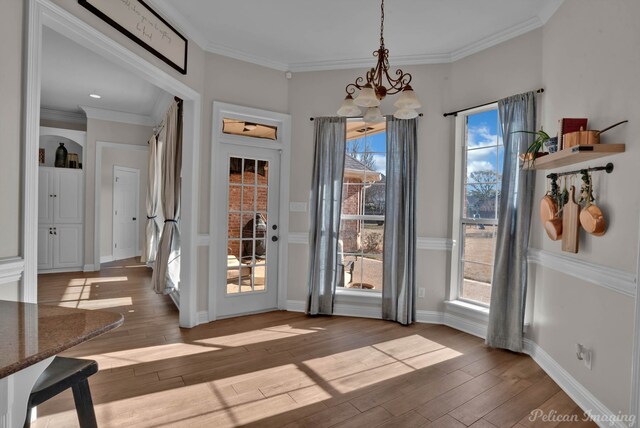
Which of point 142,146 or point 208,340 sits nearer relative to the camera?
point 208,340

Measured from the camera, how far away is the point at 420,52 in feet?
12.3

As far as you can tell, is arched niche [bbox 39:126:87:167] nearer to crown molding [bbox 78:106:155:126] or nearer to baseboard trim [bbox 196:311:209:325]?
crown molding [bbox 78:106:155:126]

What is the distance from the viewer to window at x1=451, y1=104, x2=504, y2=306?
3490 millimetres

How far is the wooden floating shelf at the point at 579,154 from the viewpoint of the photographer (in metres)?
1.95

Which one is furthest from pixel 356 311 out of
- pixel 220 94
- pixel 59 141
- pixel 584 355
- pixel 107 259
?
pixel 59 141

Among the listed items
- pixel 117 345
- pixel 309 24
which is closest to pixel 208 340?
pixel 117 345

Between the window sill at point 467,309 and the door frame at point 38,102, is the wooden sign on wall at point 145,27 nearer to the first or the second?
the door frame at point 38,102

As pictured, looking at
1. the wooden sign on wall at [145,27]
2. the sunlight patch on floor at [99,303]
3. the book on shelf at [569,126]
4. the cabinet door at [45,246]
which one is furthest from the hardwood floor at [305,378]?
the cabinet door at [45,246]

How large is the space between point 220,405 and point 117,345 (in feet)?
4.84

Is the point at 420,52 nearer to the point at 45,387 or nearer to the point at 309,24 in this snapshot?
the point at 309,24

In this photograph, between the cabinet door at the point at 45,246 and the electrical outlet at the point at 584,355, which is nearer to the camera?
the electrical outlet at the point at 584,355

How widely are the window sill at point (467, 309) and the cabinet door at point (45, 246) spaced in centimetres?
640

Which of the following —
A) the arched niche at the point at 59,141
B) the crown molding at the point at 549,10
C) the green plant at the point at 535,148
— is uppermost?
the crown molding at the point at 549,10

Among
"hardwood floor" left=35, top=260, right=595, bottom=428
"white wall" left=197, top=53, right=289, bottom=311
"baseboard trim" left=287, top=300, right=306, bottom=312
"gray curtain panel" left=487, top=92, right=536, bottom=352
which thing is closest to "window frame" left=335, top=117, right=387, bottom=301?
"hardwood floor" left=35, top=260, right=595, bottom=428
